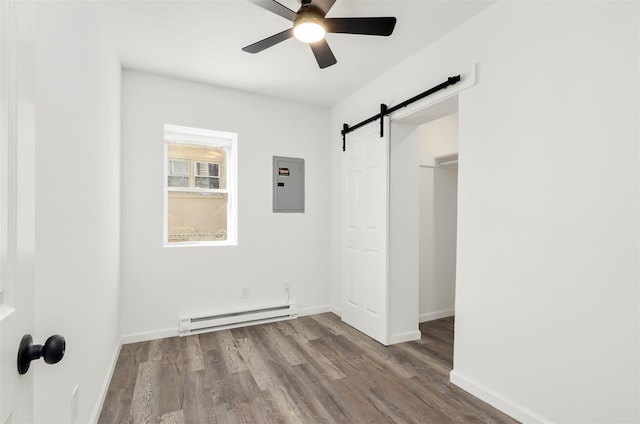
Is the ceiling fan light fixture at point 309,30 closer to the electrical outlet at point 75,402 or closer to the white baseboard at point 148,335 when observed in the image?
the electrical outlet at point 75,402

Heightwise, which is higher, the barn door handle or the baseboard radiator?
the barn door handle

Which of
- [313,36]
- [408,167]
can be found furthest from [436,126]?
[313,36]

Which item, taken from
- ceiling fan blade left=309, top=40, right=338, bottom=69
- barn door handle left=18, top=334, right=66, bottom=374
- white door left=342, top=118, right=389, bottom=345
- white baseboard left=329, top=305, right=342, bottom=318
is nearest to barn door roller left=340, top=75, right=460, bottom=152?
white door left=342, top=118, right=389, bottom=345

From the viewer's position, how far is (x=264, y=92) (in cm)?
365

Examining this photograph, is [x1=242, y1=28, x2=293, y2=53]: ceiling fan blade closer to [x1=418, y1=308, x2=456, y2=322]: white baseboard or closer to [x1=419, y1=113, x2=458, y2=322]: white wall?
[x1=419, y1=113, x2=458, y2=322]: white wall

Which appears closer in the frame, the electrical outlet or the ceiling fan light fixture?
the electrical outlet

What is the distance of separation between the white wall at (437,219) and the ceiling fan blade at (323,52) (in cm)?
184

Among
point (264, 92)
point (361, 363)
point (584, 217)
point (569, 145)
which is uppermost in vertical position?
point (264, 92)

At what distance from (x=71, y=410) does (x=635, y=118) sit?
2920 millimetres

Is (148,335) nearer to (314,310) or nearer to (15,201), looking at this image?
(314,310)

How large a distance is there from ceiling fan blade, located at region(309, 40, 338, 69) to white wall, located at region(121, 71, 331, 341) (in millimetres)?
1531

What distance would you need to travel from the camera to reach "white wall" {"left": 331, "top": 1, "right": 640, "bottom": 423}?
5.08 ft

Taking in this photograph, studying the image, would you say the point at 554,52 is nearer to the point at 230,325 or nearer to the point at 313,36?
the point at 313,36

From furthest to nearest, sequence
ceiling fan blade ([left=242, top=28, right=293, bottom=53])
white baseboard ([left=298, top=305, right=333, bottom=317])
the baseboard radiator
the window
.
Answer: white baseboard ([left=298, top=305, right=333, bottom=317]) → the window → the baseboard radiator → ceiling fan blade ([left=242, top=28, right=293, bottom=53])
